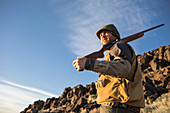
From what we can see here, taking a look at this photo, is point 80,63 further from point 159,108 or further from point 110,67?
point 159,108

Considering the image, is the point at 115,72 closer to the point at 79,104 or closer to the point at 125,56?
the point at 125,56

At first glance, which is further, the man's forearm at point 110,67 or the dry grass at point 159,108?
the dry grass at point 159,108

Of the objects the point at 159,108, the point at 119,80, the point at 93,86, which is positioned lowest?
the point at 119,80

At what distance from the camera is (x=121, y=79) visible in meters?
1.97

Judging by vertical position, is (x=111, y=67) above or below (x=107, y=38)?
below

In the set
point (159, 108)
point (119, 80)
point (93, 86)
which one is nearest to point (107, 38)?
point (119, 80)

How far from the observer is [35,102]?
63.9 metres

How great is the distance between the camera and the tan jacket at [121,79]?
5.40 feet

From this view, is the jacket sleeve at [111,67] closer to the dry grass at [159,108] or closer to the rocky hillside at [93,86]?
the dry grass at [159,108]

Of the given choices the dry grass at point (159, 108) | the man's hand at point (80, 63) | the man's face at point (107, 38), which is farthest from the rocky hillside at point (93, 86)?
the man's hand at point (80, 63)

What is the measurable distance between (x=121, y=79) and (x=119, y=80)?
0.03 metres

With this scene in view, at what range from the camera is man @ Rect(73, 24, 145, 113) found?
165cm

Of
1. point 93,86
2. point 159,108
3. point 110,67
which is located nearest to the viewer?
point 110,67

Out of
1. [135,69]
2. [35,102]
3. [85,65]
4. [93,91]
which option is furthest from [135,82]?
[35,102]
